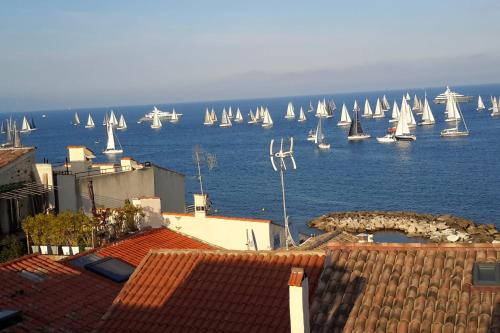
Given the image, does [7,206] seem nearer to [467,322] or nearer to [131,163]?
[131,163]

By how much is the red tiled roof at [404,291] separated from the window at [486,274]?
9 cm

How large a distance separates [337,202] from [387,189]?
7.45m

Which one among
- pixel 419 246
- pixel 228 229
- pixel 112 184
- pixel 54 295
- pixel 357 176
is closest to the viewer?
pixel 419 246

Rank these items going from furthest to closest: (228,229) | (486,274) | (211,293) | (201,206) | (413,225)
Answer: (413,225)
(201,206)
(228,229)
(211,293)
(486,274)

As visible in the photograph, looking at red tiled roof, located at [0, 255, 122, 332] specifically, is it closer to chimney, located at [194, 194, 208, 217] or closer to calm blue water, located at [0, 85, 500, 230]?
chimney, located at [194, 194, 208, 217]

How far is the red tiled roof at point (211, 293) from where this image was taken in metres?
8.32

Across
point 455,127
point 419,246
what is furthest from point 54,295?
point 455,127

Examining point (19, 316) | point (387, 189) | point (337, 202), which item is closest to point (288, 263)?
point (19, 316)

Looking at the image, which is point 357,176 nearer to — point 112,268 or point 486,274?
point 112,268

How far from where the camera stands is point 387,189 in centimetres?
5700

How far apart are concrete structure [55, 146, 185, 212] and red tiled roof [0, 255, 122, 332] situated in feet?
17.2

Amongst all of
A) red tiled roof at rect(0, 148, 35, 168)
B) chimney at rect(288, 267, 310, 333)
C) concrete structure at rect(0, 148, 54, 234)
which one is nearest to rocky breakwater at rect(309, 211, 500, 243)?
concrete structure at rect(0, 148, 54, 234)

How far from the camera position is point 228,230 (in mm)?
15945

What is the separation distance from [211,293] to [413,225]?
3432 cm
